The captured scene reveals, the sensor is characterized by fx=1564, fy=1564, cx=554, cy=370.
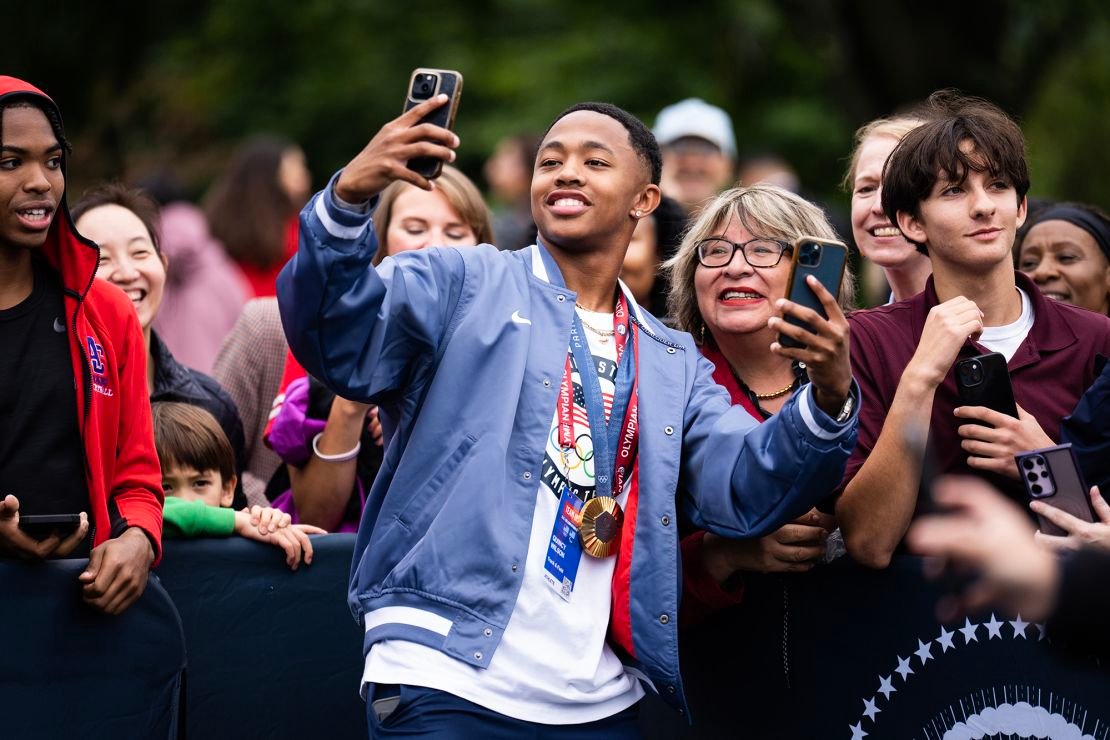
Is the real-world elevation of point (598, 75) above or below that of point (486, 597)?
above

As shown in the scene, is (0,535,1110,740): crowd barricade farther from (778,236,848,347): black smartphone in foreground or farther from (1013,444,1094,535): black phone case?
(778,236,848,347): black smartphone in foreground

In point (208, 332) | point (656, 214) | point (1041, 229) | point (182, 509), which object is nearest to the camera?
point (182, 509)

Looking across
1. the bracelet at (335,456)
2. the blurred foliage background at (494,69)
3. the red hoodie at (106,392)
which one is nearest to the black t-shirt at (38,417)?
the red hoodie at (106,392)

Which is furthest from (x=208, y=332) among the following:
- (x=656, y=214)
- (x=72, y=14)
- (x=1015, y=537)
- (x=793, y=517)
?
(x=72, y=14)

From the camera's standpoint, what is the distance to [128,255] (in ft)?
19.1

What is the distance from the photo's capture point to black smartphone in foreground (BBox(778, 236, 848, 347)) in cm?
387

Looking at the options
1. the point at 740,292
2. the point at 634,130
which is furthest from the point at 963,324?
the point at 634,130

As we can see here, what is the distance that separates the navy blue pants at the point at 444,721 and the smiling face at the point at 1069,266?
2918 mm

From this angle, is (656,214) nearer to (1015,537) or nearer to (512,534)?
(512,534)

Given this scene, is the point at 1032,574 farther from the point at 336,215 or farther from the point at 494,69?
the point at 494,69

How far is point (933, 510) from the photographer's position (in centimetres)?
425

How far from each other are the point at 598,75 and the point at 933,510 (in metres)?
12.0

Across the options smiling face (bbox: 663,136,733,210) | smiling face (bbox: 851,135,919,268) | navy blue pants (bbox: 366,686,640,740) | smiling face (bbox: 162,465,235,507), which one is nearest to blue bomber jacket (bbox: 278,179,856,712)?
navy blue pants (bbox: 366,686,640,740)

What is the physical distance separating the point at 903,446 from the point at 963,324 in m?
0.37
